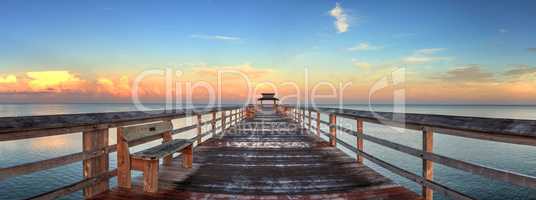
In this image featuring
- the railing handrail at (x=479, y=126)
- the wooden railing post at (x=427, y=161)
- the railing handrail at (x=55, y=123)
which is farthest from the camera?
the wooden railing post at (x=427, y=161)

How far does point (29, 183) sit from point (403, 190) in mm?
13223

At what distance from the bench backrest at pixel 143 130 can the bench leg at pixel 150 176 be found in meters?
0.41

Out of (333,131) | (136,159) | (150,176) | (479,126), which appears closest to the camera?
(479,126)

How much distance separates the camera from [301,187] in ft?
11.3

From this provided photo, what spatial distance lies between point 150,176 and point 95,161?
627mm

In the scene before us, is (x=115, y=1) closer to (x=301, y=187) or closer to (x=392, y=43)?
(x=301, y=187)

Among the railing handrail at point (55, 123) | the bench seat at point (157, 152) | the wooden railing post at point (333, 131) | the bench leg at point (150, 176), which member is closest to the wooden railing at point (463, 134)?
the wooden railing post at point (333, 131)

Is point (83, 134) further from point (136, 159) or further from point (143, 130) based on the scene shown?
point (143, 130)

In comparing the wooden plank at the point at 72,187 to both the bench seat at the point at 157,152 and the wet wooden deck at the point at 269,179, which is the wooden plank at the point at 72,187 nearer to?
the wet wooden deck at the point at 269,179

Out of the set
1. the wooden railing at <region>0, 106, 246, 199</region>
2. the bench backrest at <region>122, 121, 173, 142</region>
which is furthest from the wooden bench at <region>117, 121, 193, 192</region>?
the wooden railing at <region>0, 106, 246, 199</region>

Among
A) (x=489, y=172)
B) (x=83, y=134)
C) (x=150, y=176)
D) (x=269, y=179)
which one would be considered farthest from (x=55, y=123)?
(x=489, y=172)

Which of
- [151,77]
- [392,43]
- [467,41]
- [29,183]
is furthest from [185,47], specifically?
[467,41]

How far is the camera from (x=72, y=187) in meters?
2.63

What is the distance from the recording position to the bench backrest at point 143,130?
3201 mm
